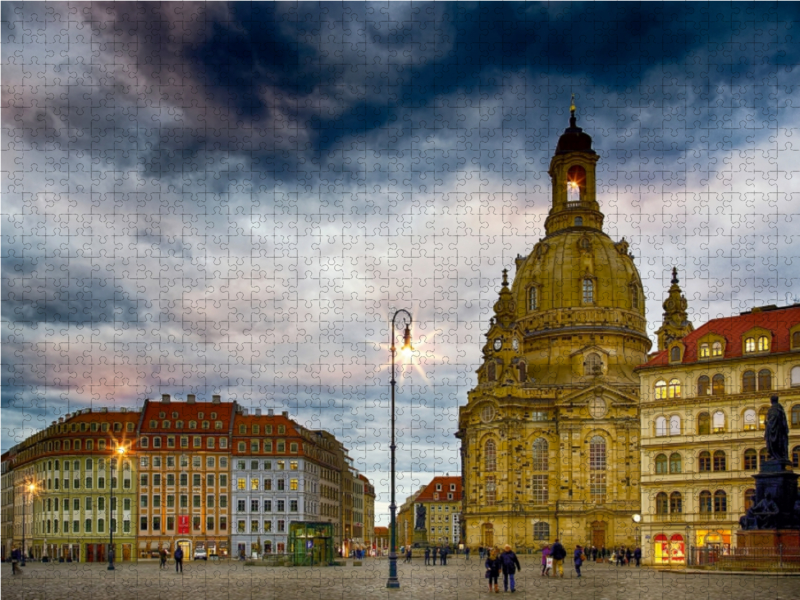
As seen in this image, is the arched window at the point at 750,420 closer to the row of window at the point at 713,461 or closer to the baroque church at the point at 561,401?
the row of window at the point at 713,461

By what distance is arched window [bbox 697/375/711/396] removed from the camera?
88188mm

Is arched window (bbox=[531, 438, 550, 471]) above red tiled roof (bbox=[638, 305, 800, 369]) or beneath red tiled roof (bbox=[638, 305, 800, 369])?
beneath

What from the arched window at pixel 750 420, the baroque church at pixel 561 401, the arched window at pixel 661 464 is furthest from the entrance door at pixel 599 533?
the arched window at pixel 750 420

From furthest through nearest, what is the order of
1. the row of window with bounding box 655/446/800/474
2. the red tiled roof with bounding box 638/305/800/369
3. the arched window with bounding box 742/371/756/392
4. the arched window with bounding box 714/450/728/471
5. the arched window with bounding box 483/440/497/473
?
the arched window with bounding box 483/440/497/473 < the arched window with bounding box 714/450/728/471 < the arched window with bounding box 742/371/756/392 < the red tiled roof with bounding box 638/305/800/369 < the row of window with bounding box 655/446/800/474

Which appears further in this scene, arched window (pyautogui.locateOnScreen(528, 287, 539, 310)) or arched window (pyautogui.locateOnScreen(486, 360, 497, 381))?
arched window (pyautogui.locateOnScreen(528, 287, 539, 310))

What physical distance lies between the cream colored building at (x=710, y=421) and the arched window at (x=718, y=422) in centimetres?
8

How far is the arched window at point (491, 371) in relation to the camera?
13812cm

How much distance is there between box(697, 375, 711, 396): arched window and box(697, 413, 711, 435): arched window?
1.77m

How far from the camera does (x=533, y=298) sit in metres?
143

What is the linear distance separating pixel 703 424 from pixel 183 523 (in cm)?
6414

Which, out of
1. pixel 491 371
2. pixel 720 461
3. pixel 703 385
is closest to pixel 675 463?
pixel 720 461

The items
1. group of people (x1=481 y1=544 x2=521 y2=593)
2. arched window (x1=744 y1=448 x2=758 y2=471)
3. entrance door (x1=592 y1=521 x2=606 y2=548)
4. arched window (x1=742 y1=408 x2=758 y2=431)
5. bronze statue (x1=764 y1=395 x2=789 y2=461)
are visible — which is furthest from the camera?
entrance door (x1=592 y1=521 x2=606 y2=548)

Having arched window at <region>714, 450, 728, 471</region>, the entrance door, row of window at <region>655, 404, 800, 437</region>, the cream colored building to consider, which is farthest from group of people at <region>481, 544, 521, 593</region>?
the entrance door

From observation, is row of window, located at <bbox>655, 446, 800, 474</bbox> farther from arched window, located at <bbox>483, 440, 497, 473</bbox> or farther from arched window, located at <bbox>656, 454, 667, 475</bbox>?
arched window, located at <bbox>483, 440, 497, 473</bbox>
